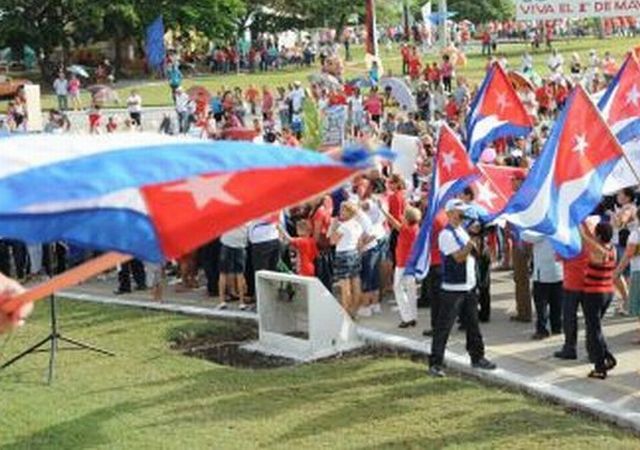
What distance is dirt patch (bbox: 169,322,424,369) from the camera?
502 inches

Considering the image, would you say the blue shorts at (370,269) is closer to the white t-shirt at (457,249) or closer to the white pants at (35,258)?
the white t-shirt at (457,249)

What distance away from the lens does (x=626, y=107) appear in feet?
40.9

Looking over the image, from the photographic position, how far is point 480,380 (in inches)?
451


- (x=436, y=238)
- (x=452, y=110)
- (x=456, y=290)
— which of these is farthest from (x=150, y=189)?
(x=452, y=110)

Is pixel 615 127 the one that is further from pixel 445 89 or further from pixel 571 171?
pixel 445 89

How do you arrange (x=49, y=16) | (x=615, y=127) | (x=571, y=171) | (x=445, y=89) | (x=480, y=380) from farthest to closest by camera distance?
1. (x=49, y=16)
2. (x=445, y=89)
3. (x=615, y=127)
4. (x=480, y=380)
5. (x=571, y=171)

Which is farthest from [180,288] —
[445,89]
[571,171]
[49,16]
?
[49,16]

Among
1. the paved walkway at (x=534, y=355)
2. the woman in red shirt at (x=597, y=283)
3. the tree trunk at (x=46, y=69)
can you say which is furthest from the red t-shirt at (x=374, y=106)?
the tree trunk at (x=46, y=69)

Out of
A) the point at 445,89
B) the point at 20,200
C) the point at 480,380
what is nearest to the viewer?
the point at 20,200

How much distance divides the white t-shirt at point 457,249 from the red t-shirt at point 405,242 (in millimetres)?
2253

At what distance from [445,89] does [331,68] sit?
3795 mm

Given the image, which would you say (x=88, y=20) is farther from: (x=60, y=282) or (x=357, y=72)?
(x=60, y=282)

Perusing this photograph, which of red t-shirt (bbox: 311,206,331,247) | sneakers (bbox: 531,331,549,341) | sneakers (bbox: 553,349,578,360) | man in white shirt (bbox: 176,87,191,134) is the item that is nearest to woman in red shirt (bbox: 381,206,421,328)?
red t-shirt (bbox: 311,206,331,247)

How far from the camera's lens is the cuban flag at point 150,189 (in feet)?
16.0
